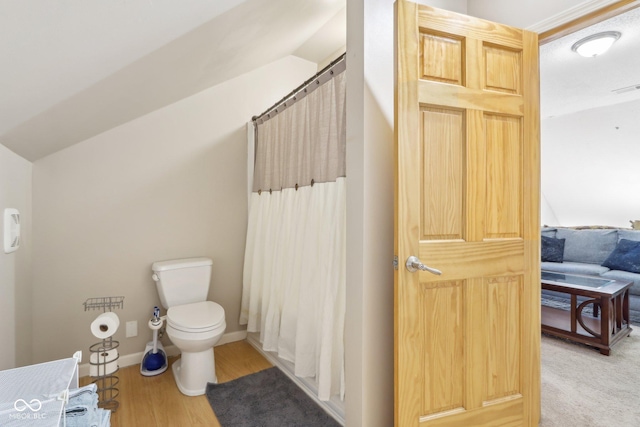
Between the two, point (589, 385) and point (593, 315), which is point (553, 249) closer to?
point (593, 315)

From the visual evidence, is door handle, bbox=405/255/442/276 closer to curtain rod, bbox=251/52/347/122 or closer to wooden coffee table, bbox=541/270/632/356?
curtain rod, bbox=251/52/347/122

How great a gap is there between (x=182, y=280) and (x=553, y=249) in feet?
15.3

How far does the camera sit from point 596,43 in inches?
93.0

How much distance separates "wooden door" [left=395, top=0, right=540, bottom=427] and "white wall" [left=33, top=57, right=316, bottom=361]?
6.11 feet

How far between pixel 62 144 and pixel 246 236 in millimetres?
1433

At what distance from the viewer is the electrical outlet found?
7.91 ft

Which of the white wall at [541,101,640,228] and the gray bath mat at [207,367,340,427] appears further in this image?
the white wall at [541,101,640,228]

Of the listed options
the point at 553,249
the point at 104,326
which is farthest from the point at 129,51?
the point at 553,249

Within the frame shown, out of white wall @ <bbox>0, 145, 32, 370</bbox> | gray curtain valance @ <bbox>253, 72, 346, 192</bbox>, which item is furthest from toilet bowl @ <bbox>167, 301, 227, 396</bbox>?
gray curtain valance @ <bbox>253, 72, 346, 192</bbox>

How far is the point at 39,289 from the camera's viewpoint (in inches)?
84.7

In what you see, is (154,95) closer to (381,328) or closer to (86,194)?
(86,194)

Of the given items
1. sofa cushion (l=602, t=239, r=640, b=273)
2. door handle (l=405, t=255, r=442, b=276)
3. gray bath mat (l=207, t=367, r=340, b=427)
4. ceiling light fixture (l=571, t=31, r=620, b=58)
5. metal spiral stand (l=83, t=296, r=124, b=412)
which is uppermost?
ceiling light fixture (l=571, t=31, r=620, b=58)

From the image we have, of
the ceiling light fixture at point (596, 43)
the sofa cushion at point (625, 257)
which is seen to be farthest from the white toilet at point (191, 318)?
the sofa cushion at point (625, 257)

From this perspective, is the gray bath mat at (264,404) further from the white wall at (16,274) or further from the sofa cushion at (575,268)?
the sofa cushion at (575,268)
